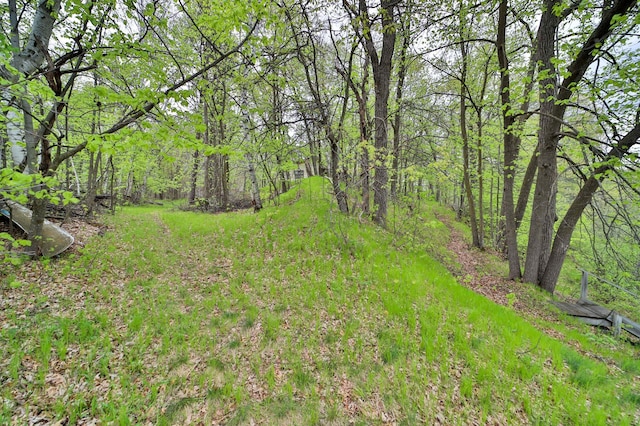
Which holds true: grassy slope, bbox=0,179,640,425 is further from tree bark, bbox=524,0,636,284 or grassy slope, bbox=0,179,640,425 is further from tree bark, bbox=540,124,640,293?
tree bark, bbox=524,0,636,284

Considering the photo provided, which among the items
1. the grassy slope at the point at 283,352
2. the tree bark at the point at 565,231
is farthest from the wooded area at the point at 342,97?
the grassy slope at the point at 283,352

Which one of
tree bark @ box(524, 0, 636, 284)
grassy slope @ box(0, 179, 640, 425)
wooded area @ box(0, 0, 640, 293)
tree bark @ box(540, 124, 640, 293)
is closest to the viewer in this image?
grassy slope @ box(0, 179, 640, 425)

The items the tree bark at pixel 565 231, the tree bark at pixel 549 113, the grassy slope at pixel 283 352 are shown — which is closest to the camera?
the grassy slope at pixel 283 352

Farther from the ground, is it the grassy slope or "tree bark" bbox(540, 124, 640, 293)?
"tree bark" bbox(540, 124, 640, 293)

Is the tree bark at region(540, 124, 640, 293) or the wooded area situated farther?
the tree bark at region(540, 124, 640, 293)

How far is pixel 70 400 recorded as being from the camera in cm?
253

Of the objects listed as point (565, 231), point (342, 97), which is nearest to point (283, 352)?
point (342, 97)

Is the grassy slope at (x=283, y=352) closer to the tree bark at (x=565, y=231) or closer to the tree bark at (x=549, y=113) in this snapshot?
the tree bark at (x=565, y=231)

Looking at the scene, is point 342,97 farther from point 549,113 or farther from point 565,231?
point 565,231

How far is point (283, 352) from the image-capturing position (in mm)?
3561

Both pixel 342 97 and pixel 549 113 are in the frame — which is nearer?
pixel 549 113

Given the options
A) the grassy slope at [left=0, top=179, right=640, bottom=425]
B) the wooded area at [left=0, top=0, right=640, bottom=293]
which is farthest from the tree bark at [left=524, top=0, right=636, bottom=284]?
the grassy slope at [left=0, top=179, right=640, bottom=425]

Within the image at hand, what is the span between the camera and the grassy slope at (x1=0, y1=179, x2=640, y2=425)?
2715 mm

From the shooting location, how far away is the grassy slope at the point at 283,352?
8.91 ft
